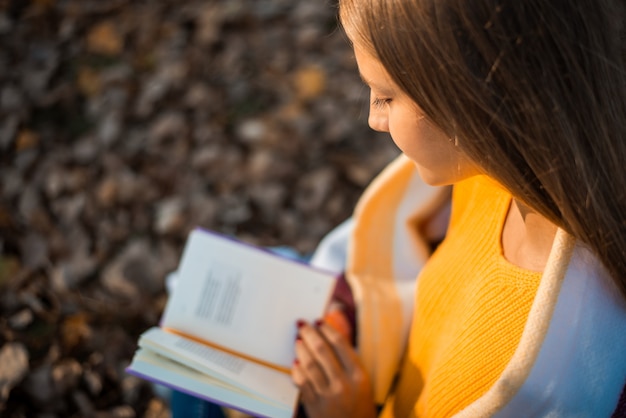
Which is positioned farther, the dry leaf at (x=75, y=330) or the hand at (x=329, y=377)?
the dry leaf at (x=75, y=330)

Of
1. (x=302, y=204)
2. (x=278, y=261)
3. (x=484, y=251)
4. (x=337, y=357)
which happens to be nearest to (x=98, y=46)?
(x=302, y=204)

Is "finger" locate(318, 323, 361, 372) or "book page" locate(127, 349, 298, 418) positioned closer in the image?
"book page" locate(127, 349, 298, 418)

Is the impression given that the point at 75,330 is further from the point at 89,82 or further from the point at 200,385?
the point at 89,82

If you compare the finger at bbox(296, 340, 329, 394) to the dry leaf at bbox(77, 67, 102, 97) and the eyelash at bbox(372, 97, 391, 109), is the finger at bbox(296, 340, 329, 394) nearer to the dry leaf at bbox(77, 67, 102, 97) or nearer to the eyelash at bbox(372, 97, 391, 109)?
the eyelash at bbox(372, 97, 391, 109)

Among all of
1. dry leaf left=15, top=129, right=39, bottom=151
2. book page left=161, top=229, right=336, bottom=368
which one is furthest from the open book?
dry leaf left=15, top=129, right=39, bottom=151

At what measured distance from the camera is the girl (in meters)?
0.69

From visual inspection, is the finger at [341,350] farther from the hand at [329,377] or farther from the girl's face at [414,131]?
the girl's face at [414,131]

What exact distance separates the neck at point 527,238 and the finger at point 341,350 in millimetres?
392

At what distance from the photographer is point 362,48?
2.62 feet

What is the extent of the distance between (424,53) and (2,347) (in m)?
1.49

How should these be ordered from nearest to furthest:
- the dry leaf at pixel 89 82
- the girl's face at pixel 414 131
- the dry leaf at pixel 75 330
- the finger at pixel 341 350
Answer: the girl's face at pixel 414 131 → the finger at pixel 341 350 → the dry leaf at pixel 75 330 → the dry leaf at pixel 89 82

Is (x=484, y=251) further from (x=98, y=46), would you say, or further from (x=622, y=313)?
(x=98, y=46)

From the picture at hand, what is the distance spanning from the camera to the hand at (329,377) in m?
1.17

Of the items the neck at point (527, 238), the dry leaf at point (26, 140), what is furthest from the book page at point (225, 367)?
the dry leaf at point (26, 140)
